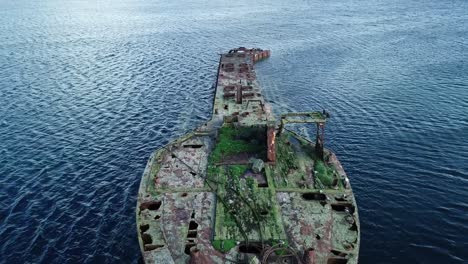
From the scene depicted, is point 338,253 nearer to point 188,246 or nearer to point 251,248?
point 251,248

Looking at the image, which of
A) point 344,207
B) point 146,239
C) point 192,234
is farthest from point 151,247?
point 344,207

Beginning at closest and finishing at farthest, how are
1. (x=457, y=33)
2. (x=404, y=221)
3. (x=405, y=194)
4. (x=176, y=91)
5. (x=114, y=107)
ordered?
(x=404, y=221), (x=405, y=194), (x=114, y=107), (x=176, y=91), (x=457, y=33)

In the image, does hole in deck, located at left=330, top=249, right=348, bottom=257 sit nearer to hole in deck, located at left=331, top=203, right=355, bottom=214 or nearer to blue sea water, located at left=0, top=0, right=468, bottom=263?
hole in deck, located at left=331, top=203, right=355, bottom=214

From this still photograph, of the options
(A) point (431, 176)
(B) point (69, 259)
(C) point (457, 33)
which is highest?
(C) point (457, 33)

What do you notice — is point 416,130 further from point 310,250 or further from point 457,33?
point 457,33

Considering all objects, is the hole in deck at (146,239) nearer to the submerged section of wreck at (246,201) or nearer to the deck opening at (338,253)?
the submerged section of wreck at (246,201)

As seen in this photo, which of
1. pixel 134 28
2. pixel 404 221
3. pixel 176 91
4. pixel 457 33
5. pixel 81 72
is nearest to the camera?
pixel 404 221

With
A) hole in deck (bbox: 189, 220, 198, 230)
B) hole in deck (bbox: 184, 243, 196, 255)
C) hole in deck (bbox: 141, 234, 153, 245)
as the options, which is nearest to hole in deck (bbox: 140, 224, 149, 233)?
hole in deck (bbox: 141, 234, 153, 245)

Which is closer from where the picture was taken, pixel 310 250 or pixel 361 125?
pixel 310 250

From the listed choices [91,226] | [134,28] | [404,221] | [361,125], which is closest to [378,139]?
[361,125]
